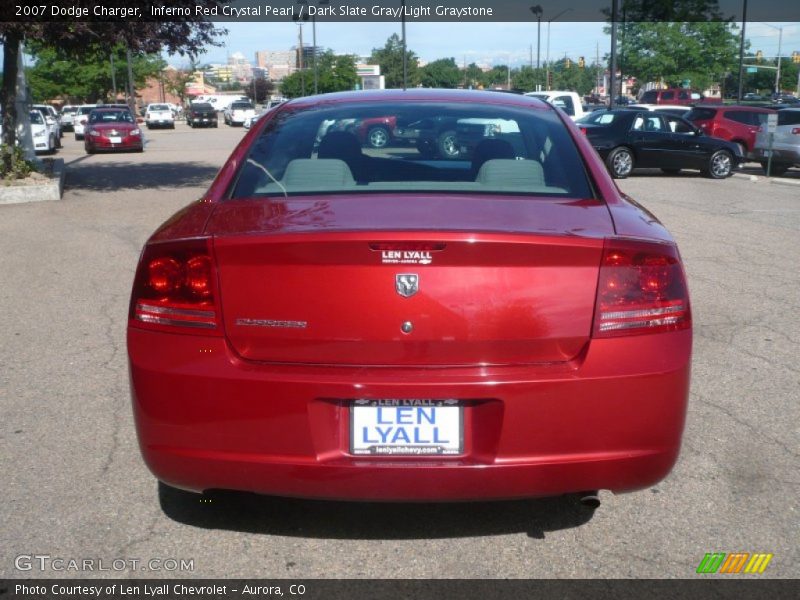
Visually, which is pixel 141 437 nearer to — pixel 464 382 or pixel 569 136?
pixel 464 382

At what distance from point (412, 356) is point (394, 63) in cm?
8306

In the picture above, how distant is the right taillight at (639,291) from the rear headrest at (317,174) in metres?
1.20

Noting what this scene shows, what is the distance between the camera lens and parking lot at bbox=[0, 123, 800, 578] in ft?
10.6

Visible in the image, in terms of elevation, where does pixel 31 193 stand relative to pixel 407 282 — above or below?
below

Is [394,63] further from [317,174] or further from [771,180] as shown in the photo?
[317,174]

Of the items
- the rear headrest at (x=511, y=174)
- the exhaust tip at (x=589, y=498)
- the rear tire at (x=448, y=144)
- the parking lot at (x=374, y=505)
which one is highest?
the rear tire at (x=448, y=144)

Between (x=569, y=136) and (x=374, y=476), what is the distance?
6.20 ft

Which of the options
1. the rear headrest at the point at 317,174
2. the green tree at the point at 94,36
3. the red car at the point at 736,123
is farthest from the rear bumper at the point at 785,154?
the rear headrest at the point at 317,174

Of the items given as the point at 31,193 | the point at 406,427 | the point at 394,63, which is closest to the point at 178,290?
the point at 406,427

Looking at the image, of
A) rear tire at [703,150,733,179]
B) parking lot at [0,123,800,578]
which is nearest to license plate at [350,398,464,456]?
parking lot at [0,123,800,578]

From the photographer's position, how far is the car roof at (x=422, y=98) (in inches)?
173

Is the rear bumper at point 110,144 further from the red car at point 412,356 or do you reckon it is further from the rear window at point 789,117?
the red car at point 412,356

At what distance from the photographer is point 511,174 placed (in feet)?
12.0

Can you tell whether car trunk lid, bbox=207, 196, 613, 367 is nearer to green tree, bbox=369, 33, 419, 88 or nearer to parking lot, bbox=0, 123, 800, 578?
parking lot, bbox=0, 123, 800, 578
